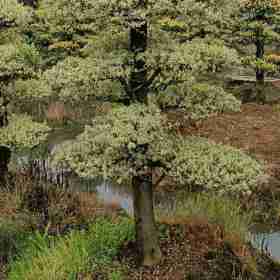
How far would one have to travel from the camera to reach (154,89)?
791 cm

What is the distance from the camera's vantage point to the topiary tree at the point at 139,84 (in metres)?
6.83

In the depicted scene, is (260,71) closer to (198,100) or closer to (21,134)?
(21,134)

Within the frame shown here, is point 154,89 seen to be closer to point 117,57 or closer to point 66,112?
point 117,57

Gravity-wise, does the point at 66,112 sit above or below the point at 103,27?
below

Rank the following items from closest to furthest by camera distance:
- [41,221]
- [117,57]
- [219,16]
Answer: [219,16] → [117,57] → [41,221]

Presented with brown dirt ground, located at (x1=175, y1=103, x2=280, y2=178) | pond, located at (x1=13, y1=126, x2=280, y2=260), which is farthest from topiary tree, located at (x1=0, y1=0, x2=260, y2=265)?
brown dirt ground, located at (x1=175, y1=103, x2=280, y2=178)

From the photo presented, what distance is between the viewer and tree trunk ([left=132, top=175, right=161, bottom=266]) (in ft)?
27.1

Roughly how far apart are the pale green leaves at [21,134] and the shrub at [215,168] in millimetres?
4159

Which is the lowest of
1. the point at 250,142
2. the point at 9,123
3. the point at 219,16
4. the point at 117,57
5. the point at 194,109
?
the point at 250,142

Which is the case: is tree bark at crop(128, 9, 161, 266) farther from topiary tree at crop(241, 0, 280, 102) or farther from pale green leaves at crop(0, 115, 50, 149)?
topiary tree at crop(241, 0, 280, 102)

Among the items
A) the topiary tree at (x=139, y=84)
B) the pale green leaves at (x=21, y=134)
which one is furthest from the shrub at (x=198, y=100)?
the pale green leaves at (x=21, y=134)

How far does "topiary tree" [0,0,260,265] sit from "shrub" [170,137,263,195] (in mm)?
32

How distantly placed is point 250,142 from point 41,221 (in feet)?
29.8

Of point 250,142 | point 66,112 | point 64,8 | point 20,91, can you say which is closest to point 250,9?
point 250,142
